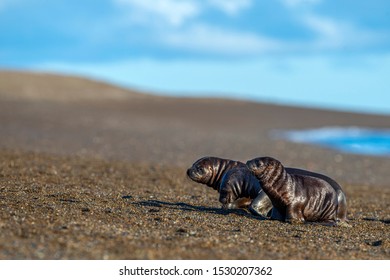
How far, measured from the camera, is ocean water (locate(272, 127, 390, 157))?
30.6m

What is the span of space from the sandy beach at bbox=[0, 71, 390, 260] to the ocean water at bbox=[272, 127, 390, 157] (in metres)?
1.09

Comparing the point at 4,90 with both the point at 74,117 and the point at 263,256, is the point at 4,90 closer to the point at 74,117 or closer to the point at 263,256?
the point at 74,117

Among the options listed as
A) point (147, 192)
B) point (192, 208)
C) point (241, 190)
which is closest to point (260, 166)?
point (241, 190)

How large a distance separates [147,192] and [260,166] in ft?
11.2

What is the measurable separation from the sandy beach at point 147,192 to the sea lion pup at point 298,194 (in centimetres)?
35

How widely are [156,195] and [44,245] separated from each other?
5.61m

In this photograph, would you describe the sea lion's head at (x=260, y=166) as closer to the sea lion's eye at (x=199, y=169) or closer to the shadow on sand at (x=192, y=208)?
the shadow on sand at (x=192, y=208)

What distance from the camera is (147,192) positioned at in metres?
14.0

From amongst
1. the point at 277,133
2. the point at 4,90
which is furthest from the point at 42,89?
the point at 277,133

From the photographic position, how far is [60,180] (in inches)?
576

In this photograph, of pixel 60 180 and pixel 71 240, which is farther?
pixel 60 180

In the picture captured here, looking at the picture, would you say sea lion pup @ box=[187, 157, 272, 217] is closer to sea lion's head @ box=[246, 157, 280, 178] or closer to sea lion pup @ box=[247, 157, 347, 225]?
sea lion pup @ box=[247, 157, 347, 225]

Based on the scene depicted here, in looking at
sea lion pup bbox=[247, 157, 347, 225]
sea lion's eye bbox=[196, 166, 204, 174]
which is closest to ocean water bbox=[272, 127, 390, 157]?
sea lion's eye bbox=[196, 166, 204, 174]

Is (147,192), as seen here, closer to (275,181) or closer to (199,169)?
(199,169)
